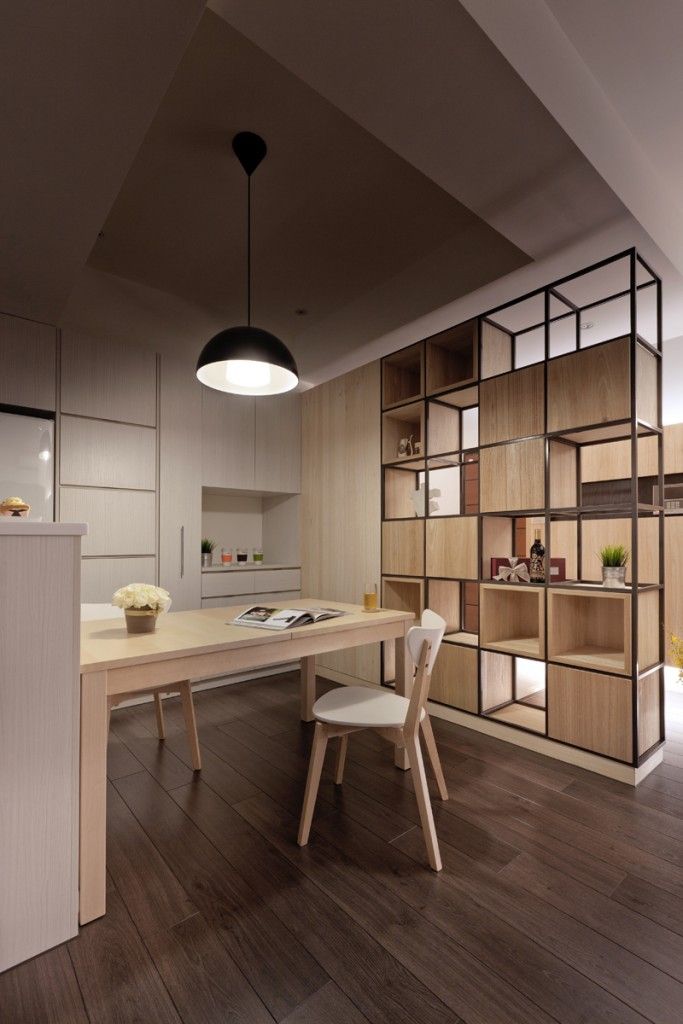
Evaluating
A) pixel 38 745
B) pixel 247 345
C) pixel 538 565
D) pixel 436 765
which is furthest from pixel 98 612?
pixel 538 565

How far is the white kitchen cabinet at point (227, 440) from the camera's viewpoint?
4105mm

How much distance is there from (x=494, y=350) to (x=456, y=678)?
2.05 meters

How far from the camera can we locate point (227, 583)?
4.11 m

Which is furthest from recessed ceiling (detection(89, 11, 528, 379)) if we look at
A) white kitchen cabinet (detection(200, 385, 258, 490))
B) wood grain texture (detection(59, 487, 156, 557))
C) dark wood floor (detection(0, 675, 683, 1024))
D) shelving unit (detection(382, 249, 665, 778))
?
dark wood floor (detection(0, 675, 683, 1024))

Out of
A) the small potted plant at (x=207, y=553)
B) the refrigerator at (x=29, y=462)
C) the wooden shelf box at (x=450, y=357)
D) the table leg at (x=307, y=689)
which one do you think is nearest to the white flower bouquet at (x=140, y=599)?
the table leg at (x=307, y=689)

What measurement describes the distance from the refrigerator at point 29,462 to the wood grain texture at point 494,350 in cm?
276

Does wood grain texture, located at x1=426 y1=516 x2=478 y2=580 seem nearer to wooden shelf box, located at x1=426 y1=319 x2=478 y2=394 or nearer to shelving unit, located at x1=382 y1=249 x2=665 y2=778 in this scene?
shelving unit, located at x1=382 y1=249 x2=665 y2=778

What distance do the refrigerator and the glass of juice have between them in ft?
6.83

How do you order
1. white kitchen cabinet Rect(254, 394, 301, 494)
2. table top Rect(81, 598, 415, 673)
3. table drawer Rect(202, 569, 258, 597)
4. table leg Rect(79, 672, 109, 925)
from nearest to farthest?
table leg Rect(79, 672, 109, 925) → table top Rect(81, 598, 415, 673) → table drawer Rect(202, 569, 258, 597) → white kitchen cabinet Rect(254, 394, 301, 494)

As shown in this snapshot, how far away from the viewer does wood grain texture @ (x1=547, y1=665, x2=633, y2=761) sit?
2412 millimetres

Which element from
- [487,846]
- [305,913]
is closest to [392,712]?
[487,846]

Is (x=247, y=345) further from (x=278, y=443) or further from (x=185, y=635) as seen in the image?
(x=278, y=443)

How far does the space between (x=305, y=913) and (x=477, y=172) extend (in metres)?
2.78

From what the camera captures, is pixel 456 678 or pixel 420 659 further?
pixel 456 678
